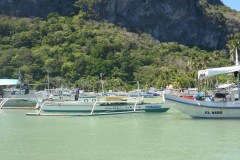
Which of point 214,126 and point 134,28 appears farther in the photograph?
point 134,28

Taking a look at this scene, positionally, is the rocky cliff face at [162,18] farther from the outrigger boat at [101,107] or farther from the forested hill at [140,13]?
the outrigger boat at [101,107]

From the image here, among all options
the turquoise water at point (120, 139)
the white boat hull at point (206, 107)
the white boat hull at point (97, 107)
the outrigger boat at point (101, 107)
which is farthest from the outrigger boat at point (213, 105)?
the white boat hull at point (97, 107)

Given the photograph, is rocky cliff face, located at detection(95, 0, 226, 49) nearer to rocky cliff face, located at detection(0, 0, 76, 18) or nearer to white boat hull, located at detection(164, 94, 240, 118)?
rocky cliff face, located at detection(0, 0, 76, 18)

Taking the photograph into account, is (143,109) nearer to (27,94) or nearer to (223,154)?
(223,154)

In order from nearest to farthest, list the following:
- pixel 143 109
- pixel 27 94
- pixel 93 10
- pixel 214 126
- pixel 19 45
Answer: pixel 214 126, pixel 143 109, pixel 27 94, pixel 19 45, pixel 93 10

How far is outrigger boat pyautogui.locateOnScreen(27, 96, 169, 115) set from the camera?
48688 mm

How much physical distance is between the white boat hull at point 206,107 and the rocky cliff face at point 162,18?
143708mm

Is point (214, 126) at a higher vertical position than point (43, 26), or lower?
lower

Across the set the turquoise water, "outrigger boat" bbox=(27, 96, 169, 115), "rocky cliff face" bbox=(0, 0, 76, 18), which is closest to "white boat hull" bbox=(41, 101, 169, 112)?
"outrigger boat" bbox=(27, 96, 169, 115)

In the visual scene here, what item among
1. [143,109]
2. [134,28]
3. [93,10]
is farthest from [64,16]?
[143,109]

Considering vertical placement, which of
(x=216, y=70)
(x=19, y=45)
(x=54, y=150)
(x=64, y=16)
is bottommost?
(x=54, y=150)

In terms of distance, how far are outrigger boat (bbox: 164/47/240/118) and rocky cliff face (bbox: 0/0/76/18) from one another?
14161 cm

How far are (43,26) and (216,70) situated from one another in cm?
13309

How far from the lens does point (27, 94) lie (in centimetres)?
9100
